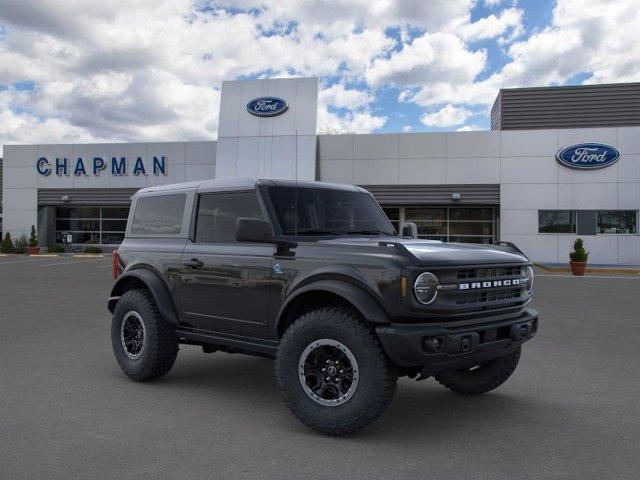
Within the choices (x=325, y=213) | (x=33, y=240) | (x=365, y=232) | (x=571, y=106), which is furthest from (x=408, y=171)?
(x=325, y=213)

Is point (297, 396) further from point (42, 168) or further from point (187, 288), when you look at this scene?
point (42, 168)

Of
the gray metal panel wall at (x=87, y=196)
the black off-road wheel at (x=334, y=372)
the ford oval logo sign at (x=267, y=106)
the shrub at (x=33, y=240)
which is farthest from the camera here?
the gray metal panel wall at (x=87, y=196)

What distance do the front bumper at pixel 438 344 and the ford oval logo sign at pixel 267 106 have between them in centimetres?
2517

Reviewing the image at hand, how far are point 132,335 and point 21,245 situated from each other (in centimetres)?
3053

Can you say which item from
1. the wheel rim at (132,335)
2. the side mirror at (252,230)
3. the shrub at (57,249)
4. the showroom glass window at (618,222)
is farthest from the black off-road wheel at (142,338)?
the shrub at (57,249)

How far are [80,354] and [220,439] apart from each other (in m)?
3.54

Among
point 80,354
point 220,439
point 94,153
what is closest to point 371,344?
point 220,439

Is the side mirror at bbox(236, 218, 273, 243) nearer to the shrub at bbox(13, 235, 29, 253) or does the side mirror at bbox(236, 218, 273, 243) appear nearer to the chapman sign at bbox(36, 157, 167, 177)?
the chapman sign at bbox(36, 157, 167, 177)

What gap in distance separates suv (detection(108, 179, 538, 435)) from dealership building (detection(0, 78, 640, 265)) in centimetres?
1787

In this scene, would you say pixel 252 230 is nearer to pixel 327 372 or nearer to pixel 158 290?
pixel 327 372

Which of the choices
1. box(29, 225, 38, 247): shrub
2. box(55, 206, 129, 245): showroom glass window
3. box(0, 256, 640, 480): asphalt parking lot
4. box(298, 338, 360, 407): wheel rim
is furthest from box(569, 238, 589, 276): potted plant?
box(29, 225, 38, 247): shrub

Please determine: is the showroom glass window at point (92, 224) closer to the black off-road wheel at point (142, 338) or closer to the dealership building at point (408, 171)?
the dealership building at point (408, 171)

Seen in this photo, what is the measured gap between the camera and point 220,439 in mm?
4148

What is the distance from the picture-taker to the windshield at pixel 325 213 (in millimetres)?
5078
